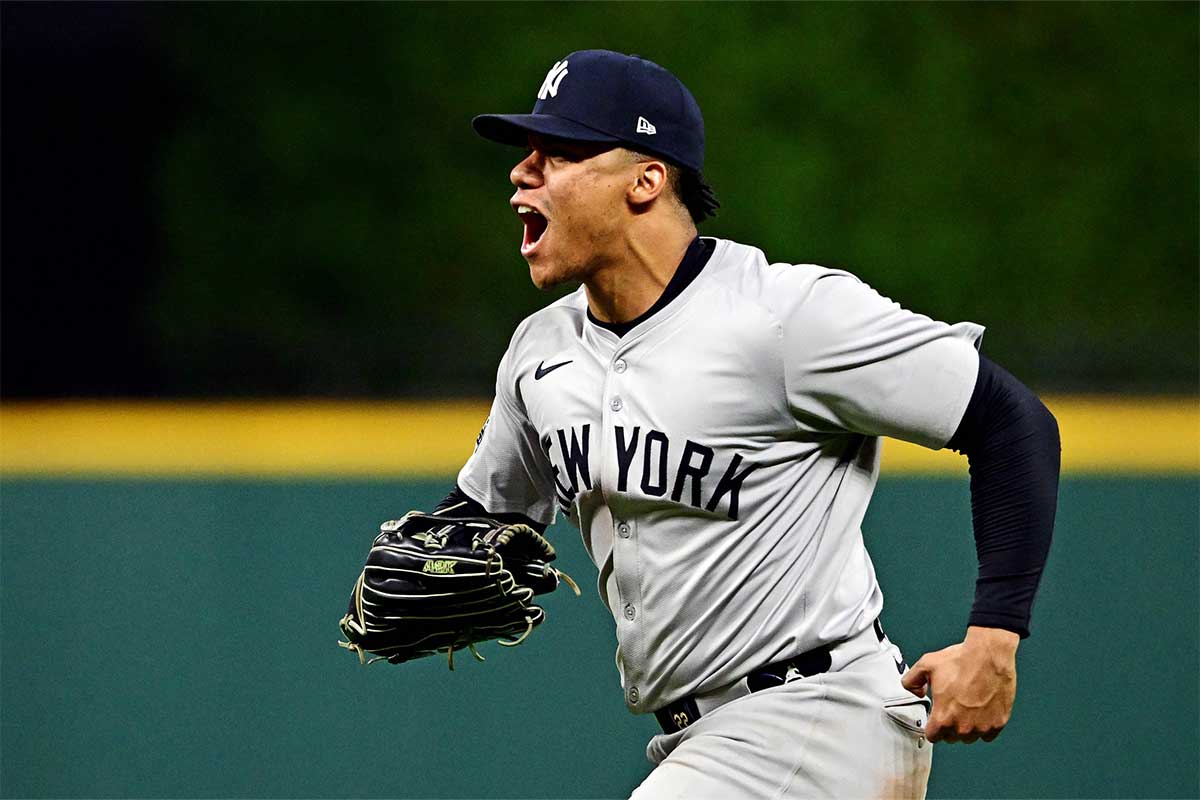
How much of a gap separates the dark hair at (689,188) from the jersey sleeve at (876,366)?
295mm

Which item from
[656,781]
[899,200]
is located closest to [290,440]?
Answer: [899,200]

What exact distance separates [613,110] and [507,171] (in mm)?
2729

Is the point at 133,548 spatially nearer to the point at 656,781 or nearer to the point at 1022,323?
the point at 656,781

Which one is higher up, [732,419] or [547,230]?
[547,230]

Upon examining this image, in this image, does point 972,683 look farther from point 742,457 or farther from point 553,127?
point 553,127

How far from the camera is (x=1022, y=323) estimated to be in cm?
451

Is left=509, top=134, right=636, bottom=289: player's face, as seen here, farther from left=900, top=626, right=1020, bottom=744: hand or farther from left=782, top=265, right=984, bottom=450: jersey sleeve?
left=900, top=626, right=1020, bottom=744: hand

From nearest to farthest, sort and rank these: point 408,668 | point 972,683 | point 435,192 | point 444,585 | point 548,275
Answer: point 972,683 < point 548,275 < point 444,585 < point 408,668 < point 435,192

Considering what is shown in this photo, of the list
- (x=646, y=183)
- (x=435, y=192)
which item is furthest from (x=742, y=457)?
(x=435, y=192)

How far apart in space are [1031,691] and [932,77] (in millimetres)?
2011

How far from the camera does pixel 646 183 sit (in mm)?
2146

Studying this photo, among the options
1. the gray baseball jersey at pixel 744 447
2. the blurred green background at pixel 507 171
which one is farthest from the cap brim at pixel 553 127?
the blurred green background at pixel 507 171

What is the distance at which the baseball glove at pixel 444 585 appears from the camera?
7.34ft

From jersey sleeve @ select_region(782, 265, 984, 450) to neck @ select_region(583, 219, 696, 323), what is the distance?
0.24 meters
